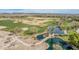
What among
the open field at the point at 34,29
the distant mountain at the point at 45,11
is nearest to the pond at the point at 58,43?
the open field at the point at 34,29

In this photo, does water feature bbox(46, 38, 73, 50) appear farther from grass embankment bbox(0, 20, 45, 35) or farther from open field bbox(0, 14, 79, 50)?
grass embankment bbox(0, 20, 45, 35)

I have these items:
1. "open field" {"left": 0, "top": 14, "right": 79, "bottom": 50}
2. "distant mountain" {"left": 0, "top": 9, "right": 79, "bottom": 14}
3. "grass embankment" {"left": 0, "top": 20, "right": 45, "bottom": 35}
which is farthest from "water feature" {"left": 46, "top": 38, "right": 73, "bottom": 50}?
"distant mountain" {"left": 0, "top": 9, "right": 79, "bottom": 14}

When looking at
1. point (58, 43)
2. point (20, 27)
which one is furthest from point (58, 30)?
point (20, 27)

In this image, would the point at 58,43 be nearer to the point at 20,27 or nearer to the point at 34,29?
the point at 34,29

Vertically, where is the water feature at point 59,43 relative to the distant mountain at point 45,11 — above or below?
below

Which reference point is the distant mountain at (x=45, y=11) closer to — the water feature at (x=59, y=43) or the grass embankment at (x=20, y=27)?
the grass embankment at (x=20, y=27)

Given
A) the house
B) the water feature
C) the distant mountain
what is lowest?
the water feature

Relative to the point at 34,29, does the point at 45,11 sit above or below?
above

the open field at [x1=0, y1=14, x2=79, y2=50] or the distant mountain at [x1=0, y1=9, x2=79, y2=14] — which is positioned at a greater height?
the distant mountain at [x1=0, y1=9, x2=79, y2=14]

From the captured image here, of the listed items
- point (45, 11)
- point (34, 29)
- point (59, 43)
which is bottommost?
point (59, 43)

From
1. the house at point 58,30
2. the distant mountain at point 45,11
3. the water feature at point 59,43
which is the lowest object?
the water feature at point 59,43
